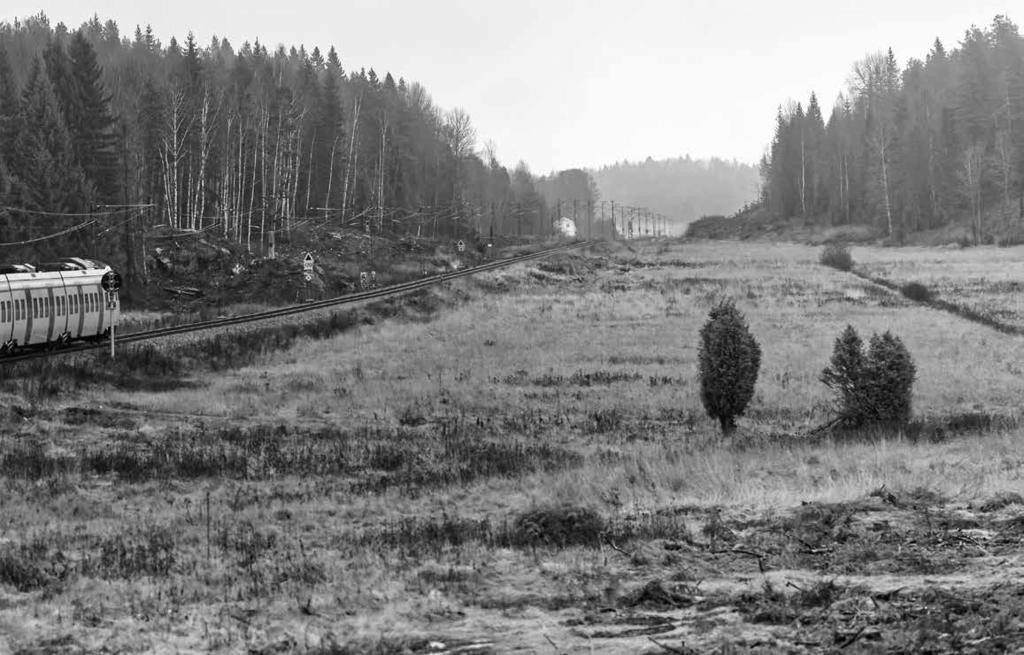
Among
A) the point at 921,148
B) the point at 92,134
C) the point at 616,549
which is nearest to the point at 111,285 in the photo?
the point at 616,549

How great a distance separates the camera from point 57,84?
208 ft

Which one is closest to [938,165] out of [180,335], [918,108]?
[918,108]

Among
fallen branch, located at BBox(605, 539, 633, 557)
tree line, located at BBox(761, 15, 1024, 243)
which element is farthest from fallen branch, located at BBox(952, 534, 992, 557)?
tree line, located at BBox(761, 15, 1024, 243)

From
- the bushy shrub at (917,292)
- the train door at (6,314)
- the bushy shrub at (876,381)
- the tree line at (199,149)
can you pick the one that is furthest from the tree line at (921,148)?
the train door at (6,314)

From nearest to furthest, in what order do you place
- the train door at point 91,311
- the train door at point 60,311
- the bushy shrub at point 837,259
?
the train door at point 60,311 → the train door at point 91,311 → the bushy shrub at point 837,259

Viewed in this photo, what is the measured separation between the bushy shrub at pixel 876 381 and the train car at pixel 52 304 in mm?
24024

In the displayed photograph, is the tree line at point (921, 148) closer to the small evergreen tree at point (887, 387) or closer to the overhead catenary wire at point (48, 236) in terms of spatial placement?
the small evergreen tree at point (887, 387)

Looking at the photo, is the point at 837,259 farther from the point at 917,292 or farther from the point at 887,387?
the point at 887,387

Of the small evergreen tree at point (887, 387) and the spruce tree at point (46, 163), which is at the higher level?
the spruce tree at point (46, 163)

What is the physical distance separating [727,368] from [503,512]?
381 inches

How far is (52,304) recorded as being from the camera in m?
28.3

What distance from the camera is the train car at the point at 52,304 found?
2645 cm

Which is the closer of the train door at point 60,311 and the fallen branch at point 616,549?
the fallen branch at point 616,549

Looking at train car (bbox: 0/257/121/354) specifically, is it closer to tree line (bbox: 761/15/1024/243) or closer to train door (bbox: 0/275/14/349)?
train door (bbox: 0/275/14/349)
